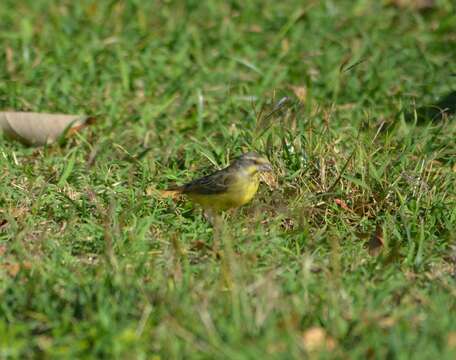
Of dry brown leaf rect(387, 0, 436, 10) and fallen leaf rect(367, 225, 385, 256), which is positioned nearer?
fallen leaf rect(367, 225, 385, 256)

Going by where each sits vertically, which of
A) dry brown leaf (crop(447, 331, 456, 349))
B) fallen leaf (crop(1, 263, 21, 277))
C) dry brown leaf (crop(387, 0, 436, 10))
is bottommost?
dry brown leaf (crop(387, 0, 436, 10))

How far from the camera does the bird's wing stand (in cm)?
653

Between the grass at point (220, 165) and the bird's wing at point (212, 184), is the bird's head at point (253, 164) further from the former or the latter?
the grass at point (220, 165)

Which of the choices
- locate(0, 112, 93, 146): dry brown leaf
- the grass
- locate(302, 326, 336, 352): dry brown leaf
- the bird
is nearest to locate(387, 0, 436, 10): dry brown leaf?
the grass

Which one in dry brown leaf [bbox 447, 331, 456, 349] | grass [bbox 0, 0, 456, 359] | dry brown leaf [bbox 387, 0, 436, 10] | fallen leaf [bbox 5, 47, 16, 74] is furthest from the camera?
dry brown leaf [bbox 387, 0, 436, 10]

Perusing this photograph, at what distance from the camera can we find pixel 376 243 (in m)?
6.31

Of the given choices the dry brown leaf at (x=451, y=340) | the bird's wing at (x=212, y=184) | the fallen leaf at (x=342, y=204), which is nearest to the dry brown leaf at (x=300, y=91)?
the fallen leaf at (x=342, y=204)

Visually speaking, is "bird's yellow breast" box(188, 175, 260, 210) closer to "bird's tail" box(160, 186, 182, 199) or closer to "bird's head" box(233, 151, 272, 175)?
"bird's head" box(233, 151, 272, 175)

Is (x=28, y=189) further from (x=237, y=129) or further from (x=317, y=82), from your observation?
(x=317, y=82)

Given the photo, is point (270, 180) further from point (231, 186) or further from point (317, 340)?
point (317, 340)

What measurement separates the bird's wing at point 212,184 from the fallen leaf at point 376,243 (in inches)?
36.9

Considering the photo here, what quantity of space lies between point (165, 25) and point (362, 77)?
6.68 feet

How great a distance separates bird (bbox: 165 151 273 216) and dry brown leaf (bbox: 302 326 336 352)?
1.80 metres

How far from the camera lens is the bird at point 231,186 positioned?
6.52m
